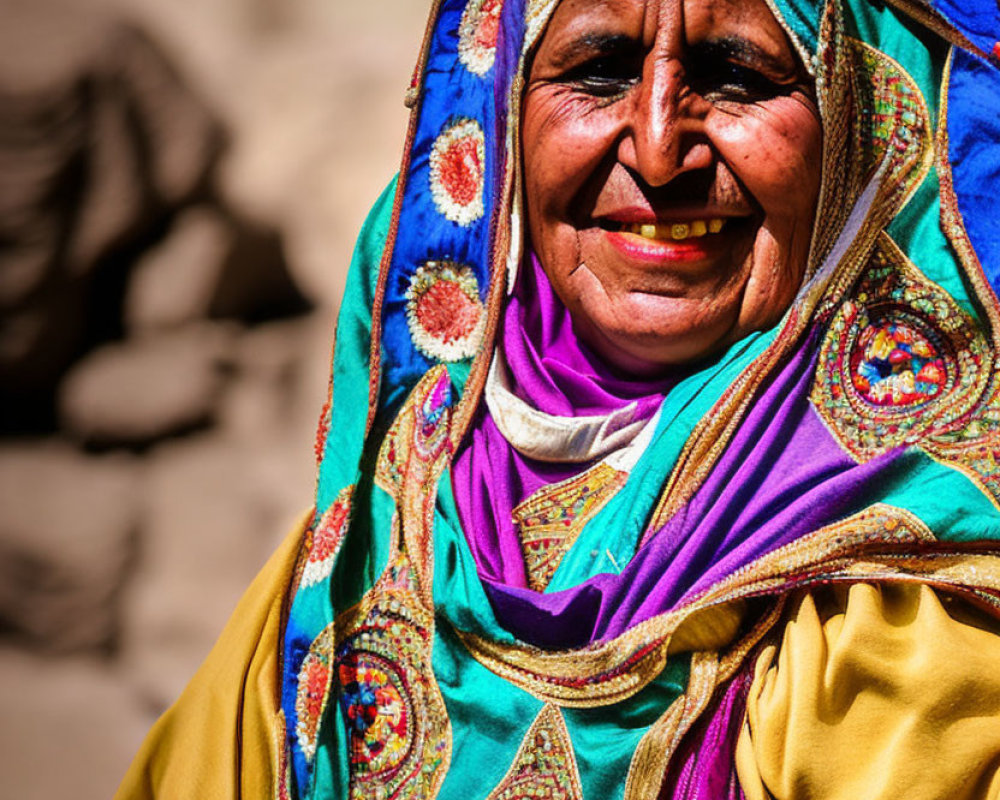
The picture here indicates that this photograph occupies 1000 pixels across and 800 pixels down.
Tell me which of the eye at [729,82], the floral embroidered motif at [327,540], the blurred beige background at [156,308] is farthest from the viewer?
the blurred beige background at [156,308]

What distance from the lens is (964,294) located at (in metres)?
1.46

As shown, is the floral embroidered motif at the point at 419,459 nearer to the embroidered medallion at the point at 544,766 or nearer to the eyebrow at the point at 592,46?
the embroidered medallion at the point at 544,766

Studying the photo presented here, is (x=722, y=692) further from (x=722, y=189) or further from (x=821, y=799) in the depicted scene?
(x=722, y=189)

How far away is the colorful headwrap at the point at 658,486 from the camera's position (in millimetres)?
1409

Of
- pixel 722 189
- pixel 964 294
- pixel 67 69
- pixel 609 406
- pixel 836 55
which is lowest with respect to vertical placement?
pixel 609 406

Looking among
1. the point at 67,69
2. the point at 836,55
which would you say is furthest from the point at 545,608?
the point at 67,69

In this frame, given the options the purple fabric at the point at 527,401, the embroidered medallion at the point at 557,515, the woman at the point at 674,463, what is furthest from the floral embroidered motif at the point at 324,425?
the embroidered medallion at the point at 557,515

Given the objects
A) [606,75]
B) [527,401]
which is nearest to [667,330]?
[527,401]

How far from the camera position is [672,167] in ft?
4.85

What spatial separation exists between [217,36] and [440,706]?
1607 millimetres

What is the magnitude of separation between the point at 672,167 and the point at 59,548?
1612mm

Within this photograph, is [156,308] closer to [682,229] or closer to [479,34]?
[479,34]

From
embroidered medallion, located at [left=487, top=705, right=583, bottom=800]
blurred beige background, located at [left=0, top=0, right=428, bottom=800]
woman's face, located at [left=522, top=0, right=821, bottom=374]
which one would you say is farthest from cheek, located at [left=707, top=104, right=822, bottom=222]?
blurred beige background, located at [left=0, top=0, right=428, bottom=800]

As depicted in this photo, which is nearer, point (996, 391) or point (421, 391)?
point (996, 391)
